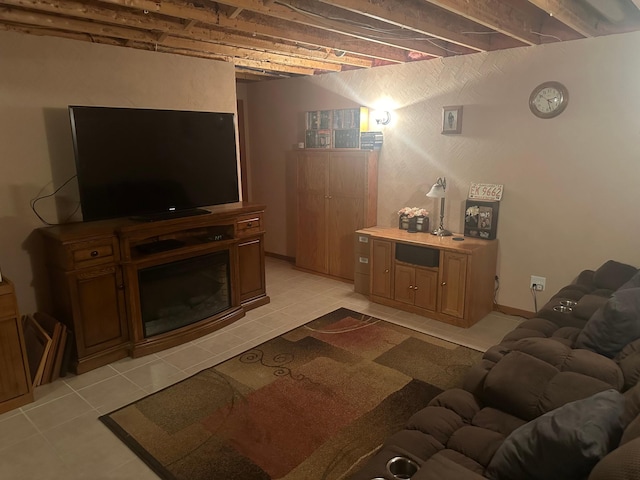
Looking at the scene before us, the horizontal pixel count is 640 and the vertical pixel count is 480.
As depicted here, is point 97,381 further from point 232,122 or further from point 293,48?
point 293,48

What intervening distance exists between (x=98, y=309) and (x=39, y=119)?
1483 mm

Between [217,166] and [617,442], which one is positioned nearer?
[617,442]

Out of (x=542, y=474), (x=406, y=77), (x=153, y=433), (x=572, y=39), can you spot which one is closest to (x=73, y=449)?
(x=153, y=433)

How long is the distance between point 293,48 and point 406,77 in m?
1.25

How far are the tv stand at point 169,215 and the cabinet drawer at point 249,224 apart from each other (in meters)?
0.33

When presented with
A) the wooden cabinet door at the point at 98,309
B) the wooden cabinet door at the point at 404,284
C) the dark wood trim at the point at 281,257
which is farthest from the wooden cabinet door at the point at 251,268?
the dark wood trim at the point at 281,257

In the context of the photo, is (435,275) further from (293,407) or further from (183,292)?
(183,292)

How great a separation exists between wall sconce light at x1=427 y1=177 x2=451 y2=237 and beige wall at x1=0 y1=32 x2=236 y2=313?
2.78m

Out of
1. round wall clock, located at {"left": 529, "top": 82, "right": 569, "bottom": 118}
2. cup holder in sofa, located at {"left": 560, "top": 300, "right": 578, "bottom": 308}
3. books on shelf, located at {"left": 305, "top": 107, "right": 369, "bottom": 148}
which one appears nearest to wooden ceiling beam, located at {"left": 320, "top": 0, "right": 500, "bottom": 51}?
round wall clock, located at {"left": 529, "top": 82, "right": 569, "bottom": 118}

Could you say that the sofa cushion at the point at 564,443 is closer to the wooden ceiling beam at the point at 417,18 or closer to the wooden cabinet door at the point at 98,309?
the wooden ceiling beam at the point at 417,18

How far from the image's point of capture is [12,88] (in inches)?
124

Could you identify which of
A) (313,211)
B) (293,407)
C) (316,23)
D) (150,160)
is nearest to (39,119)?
(150,160)

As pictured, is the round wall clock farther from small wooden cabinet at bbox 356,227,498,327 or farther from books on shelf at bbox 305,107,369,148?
books on shelf at bbox 305,107,369,148

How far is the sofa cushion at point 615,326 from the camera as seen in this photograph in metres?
2.15
